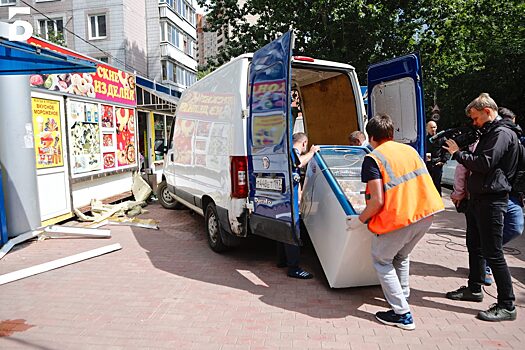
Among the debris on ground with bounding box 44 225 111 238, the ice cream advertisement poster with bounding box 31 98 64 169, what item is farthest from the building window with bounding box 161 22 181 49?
the debris on ground with bounding box 44 225 111 238

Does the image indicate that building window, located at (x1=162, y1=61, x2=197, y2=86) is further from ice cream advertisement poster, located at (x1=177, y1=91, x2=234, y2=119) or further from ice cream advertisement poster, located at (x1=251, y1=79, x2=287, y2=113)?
ice cream advertisement poster, located at (x1=251, y1=79, x2=287, y2=113)

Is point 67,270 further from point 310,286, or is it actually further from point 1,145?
point 310,286

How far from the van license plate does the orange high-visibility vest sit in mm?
1104

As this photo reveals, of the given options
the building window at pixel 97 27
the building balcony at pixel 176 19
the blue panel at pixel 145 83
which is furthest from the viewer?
the building balcony at pixel 176 19

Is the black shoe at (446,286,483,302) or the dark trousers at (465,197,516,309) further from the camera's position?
the black shoe at (446,286,483,302)

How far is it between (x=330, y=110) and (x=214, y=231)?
2.74 metres

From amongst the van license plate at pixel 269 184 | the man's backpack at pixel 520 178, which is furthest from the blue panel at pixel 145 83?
the man's backpack at pixel 520 178

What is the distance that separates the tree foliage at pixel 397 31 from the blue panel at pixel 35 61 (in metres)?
10.1

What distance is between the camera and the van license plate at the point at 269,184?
4127 mm

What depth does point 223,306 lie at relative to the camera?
3941mm

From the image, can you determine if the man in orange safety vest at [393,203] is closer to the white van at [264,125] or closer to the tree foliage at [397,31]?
the white van at [264,125]

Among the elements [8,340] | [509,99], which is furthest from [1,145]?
[509,99]

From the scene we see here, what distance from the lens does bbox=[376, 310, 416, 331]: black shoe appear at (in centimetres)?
343

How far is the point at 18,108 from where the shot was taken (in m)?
6.12
